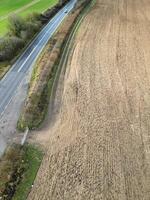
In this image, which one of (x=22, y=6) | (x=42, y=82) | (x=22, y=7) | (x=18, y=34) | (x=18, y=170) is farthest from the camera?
(x=22, y=6)

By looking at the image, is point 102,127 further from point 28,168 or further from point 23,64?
point 23,64

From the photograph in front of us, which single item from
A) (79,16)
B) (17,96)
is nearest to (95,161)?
(17,96)

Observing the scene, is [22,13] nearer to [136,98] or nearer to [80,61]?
[80,61]

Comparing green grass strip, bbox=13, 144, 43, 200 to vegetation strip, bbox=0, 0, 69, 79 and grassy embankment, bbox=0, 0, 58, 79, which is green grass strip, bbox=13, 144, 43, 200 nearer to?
vegetation strip, bbox=0, 0, 69, 79

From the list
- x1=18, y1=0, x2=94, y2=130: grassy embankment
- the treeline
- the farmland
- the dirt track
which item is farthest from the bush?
the dirt track

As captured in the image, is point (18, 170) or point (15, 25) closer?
point (18, 170)

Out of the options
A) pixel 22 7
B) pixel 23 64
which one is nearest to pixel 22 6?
pixel 22 7
